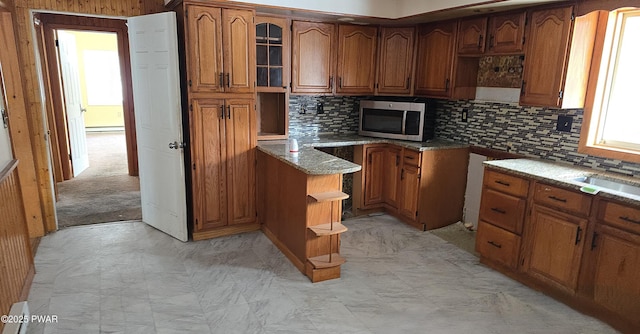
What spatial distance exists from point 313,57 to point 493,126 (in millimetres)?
1885

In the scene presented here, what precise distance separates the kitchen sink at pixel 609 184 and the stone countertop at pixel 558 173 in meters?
0.02

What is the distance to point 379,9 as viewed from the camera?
3.82 meters

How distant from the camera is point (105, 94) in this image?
32.2 ft

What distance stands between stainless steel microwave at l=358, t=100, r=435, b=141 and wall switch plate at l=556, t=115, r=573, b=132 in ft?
3.91

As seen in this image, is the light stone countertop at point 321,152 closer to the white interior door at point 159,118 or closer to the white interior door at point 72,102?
the white interior door at point 159,118

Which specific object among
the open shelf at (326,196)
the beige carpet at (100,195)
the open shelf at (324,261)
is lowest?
the beige carpet at (100,195)

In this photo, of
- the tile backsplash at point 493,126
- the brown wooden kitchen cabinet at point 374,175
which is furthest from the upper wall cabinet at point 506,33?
the brown wooden kitchen cabinet at point 374,175

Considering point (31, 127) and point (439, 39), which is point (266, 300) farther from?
point (439, 39)

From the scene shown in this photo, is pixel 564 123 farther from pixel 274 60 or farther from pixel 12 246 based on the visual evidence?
pixel 12 246

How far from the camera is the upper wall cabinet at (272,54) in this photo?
3.63m

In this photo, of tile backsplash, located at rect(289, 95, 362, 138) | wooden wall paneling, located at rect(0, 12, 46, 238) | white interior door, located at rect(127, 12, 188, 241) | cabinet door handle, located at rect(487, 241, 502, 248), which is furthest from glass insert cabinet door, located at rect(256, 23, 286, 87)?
cabinet door handle, located at rect(487, 241, 502, 248)

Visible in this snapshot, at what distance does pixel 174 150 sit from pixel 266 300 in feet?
5.21

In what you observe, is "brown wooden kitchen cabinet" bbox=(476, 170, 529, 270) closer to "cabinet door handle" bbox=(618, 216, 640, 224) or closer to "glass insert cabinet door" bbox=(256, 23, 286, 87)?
"cabinet door handle" bbox=(618, 216, 640, 224)

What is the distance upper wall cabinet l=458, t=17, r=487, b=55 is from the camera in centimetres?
346
